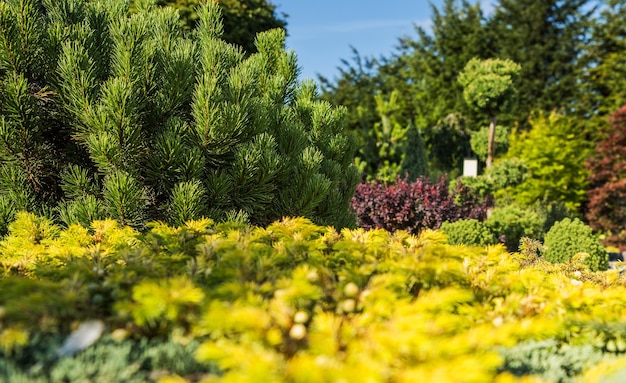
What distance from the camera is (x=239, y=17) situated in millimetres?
14148

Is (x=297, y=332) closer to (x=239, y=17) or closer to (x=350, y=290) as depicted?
(x=350, y=290)

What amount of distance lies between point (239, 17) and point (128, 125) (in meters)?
11.1

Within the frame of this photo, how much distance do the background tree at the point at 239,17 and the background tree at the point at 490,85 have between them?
5.90 m

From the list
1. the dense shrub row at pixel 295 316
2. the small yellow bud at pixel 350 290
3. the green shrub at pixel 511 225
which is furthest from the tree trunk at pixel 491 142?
the small yellow bud at pixel 350 290

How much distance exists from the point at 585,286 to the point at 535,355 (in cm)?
91

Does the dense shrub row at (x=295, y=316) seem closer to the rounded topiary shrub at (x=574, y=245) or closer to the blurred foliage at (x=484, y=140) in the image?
the rounded topiary shrub at (x=574, y=245)

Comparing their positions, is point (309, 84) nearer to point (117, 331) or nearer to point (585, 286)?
point (585, 286)

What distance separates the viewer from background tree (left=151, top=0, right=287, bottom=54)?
44.2 feet

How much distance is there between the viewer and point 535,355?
7.01ft

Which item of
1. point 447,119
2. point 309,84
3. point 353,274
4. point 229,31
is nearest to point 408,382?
point 353,274

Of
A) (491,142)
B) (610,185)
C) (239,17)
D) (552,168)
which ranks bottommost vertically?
(610,185)

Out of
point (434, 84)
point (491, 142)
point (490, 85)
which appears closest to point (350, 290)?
point (490, 85)

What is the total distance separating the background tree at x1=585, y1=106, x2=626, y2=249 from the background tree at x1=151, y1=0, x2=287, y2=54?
1138 centimetres

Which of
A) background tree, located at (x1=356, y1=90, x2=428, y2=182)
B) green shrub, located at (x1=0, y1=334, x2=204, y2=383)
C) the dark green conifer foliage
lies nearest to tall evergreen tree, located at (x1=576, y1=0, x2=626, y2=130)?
background tree, located at (x1=356, y1=90, x2=428, y2=182)
